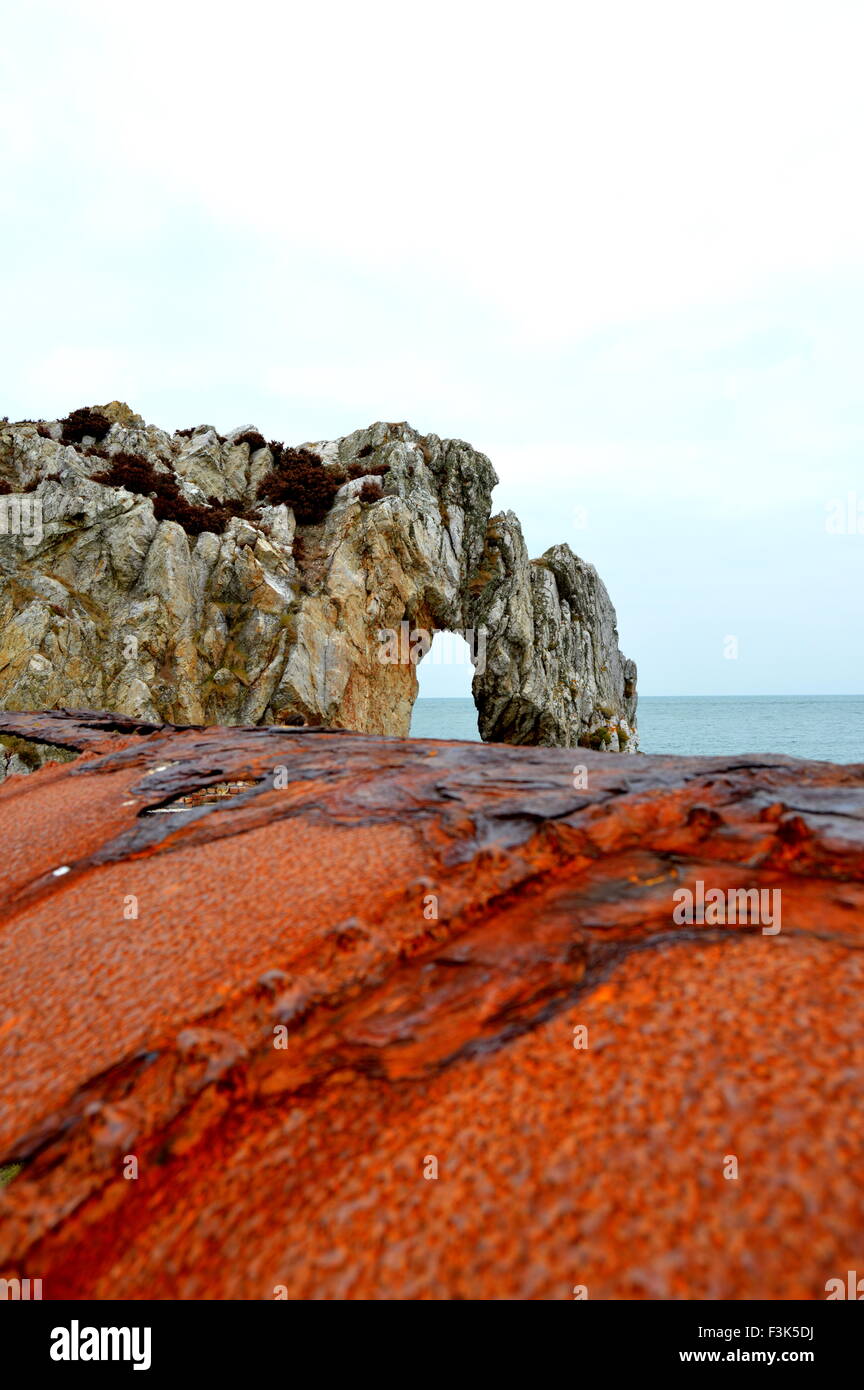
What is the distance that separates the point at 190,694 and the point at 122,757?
18.4 metres

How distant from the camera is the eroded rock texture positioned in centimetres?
212

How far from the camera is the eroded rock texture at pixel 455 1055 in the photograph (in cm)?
212

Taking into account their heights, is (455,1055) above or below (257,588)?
below

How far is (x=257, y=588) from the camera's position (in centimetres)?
2750

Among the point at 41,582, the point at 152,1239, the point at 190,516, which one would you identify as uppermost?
the point at 190,516

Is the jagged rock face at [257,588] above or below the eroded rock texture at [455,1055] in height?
above

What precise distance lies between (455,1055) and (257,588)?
2652 centimetres

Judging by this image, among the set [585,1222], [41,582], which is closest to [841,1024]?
[585,1222]

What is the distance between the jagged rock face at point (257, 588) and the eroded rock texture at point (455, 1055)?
71.3ft

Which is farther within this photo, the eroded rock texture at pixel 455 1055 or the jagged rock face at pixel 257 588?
the jagged rock face at pixel 257 588

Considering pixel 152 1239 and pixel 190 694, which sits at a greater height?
pixel 190 694

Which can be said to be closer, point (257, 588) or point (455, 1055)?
point (455, 1055)

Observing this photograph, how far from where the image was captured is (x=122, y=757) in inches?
326
